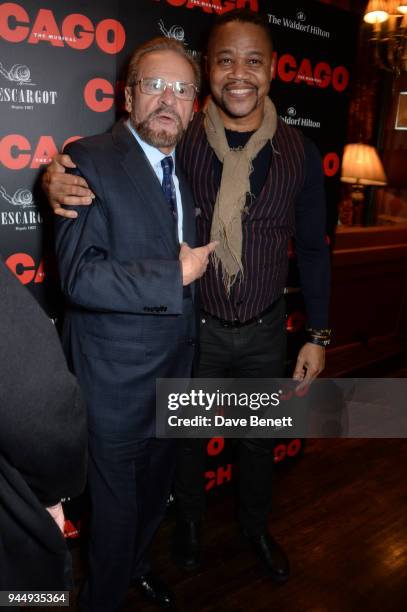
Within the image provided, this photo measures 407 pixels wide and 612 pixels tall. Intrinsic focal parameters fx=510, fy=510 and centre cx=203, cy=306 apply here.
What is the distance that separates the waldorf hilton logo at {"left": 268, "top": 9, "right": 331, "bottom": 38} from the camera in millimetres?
2117

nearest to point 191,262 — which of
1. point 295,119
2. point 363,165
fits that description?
point 295,119

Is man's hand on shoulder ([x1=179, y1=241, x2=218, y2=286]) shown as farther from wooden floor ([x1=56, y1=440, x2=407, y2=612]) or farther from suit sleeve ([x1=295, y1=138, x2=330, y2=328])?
wooden floor ([x1=56, y1=440, x2=407, y2=612])

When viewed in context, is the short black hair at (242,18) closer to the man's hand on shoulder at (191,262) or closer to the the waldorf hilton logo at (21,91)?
the the waldorf hilton logo at (21,91)

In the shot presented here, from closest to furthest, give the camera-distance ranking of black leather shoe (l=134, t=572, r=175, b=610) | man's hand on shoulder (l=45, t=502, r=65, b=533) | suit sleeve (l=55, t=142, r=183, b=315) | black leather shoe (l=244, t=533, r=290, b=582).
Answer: man's hand on shoulder (l=45, t=502, r=65, b=533) < suit sleeve (l=55, t=142, r=183, b=315) < black leather shoe (l=134, t=572, r=175, b=610) < black leather shoe (l=244, t=533, r=290, b=582)

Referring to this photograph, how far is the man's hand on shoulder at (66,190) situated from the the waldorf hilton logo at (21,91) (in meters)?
0.36

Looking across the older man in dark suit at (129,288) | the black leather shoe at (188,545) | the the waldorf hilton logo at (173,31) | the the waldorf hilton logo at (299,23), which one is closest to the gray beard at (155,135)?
the older man in dark suit at (129,288)

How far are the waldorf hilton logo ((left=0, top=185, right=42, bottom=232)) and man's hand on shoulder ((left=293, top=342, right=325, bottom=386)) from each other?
1.11 metres

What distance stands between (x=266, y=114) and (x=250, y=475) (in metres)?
1.37

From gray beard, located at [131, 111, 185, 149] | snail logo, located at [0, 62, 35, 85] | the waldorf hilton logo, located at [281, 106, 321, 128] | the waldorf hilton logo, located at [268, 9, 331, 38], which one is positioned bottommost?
gray beard, located at [131, 111, 185, 149]

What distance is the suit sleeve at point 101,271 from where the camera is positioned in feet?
4.34

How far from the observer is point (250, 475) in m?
2.02

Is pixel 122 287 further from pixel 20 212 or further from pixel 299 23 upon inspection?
pixel 299 23

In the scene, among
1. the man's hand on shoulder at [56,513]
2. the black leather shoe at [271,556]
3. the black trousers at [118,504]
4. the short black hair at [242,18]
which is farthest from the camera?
the black leather shoe at [271,556]

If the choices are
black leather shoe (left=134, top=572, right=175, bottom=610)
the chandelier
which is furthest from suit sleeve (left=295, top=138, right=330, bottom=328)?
the chandelier
